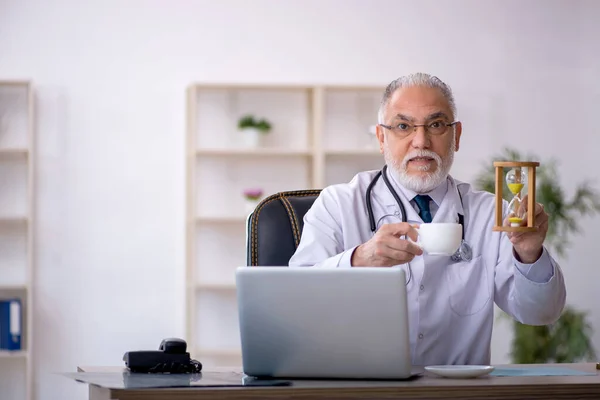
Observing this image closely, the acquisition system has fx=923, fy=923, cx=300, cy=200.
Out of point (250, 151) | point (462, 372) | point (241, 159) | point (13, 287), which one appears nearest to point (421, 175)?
point (462, 372)

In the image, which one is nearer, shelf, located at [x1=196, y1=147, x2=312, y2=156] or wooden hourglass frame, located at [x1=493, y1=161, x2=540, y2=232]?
wooden hourglass frame, located at [x1=493, y1=161, x2=540, y2=232]

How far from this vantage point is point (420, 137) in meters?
2.58

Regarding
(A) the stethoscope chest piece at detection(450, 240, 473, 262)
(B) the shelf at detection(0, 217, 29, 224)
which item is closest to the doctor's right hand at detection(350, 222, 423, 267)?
(A) the stethoscope chest piece at detection(450, 240, 473, 262)

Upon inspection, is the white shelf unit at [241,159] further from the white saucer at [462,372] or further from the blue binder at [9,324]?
the white saucer at [462,372]

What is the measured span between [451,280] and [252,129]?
294 cm

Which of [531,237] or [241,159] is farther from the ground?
[241,159]

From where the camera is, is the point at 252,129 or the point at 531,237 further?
the point at 252,129

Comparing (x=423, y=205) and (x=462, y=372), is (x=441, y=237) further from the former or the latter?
(x=423, y=205)

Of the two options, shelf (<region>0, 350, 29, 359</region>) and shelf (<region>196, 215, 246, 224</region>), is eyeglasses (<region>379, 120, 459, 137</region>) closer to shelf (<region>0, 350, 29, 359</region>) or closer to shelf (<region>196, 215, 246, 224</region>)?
shelf (<region>196, 215, 246, 224</region>)

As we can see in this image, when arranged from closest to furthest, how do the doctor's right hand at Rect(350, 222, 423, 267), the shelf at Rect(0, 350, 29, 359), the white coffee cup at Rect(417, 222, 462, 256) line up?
the white coffee cup at Rect(417, 222, 462, 256)
the doctor's right hand at Rect(350, 222, 423, 267)
the shelf at Rect(0, 350, 29, 359)

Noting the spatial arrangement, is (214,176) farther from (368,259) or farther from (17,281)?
(368,259)

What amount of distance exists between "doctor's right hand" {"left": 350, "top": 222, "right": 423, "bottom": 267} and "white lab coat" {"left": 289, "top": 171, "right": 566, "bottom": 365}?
32 centimetres

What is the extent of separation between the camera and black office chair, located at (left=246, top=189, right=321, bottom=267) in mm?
2516

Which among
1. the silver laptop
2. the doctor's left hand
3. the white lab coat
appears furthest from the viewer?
the white lab coat
